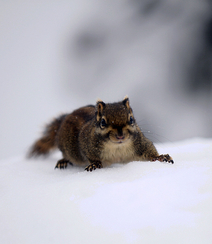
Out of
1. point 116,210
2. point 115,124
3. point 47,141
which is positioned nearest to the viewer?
point 116,210

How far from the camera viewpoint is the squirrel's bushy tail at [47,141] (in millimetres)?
2389

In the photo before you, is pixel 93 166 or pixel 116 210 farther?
pixel 93 166

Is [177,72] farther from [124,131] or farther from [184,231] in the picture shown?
[184,231]

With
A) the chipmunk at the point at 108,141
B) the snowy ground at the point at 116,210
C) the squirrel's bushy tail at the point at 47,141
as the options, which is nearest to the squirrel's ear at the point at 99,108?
the chipmunk at the point at 108,141

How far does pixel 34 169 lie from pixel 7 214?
35.7 inches

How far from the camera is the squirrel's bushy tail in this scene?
2.39 metres

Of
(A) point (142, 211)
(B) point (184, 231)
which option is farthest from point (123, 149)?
(B) point (184, 231)

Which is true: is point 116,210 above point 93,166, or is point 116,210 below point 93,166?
below

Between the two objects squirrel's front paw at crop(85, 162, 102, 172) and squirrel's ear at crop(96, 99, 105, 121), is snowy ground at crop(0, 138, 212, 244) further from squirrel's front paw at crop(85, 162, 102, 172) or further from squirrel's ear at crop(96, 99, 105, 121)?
squirrel's ear at crop(96, 99, 105, 121)

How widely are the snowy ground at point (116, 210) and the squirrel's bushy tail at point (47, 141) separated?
1.31 meters

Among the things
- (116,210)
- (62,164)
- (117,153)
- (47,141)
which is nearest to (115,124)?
(117,153)

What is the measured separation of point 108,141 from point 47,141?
119cm

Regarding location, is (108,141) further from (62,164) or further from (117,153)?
(62,164)

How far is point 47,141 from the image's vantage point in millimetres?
2473
